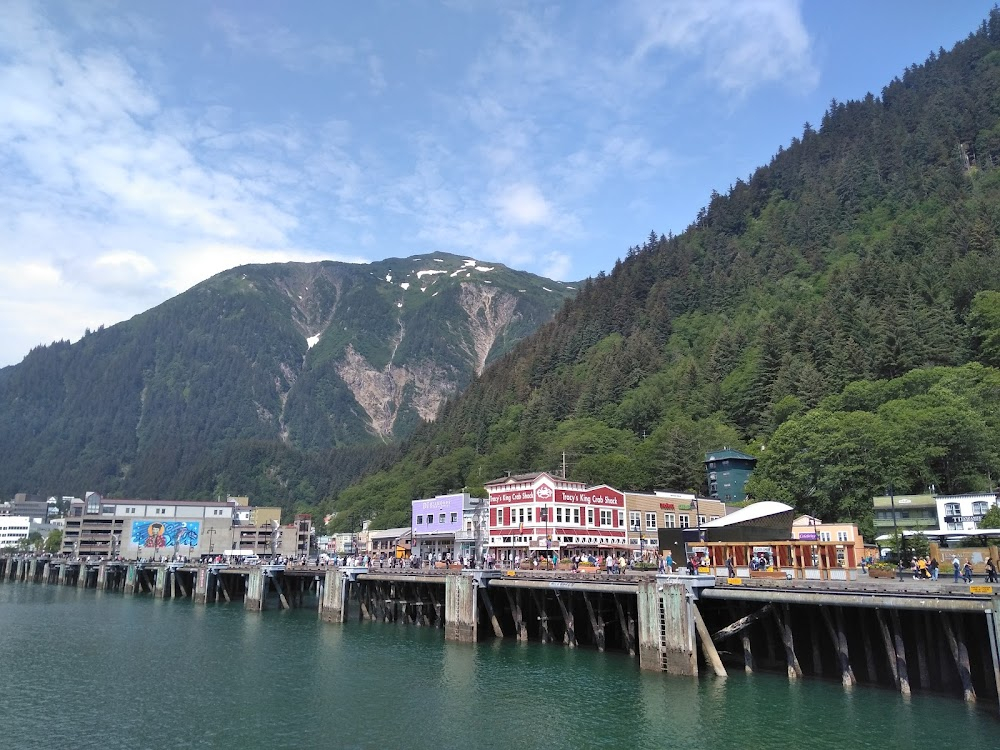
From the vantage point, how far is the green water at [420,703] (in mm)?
26828

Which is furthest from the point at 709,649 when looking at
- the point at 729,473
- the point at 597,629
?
the point at 729,473

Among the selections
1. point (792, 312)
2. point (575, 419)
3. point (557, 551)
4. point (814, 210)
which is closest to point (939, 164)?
point (814, 210)

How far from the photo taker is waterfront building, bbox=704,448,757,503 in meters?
89.8

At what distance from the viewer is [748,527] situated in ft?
148

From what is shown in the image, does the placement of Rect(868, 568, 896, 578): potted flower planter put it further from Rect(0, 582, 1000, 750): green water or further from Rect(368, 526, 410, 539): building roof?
Rect(368, 526, 410, 539): building roof

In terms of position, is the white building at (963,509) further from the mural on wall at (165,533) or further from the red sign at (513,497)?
the mural on wall at (165,533)

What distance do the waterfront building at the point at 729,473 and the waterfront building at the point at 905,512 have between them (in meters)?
20.4

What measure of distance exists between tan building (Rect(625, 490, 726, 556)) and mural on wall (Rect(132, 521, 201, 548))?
353 feet

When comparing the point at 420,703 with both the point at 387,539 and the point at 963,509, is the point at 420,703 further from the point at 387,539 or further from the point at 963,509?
the point at 387,539

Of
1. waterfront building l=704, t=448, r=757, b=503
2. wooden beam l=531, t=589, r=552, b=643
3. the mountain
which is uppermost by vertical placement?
the mountain

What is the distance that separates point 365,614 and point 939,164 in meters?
146

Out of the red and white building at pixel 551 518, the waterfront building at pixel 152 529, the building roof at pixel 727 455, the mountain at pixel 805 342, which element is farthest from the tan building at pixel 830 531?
the waterfront building at pixel 152 529

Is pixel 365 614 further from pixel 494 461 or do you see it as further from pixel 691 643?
pixel 494 461

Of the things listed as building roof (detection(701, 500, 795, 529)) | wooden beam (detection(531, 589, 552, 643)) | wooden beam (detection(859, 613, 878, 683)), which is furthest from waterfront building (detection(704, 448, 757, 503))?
wooden beam (detection(859, 613, 878, 683))
